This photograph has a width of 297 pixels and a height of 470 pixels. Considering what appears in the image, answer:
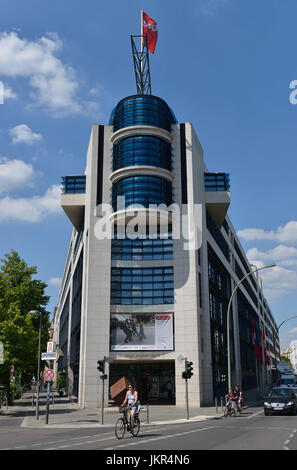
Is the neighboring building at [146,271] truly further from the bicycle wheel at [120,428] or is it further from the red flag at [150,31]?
the bicycle wheel at [120,428]

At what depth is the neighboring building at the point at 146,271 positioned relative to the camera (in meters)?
37.1

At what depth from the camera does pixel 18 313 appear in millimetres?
30938

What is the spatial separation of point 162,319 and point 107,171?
48.1 ft

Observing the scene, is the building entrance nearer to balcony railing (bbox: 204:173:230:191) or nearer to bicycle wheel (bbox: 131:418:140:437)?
balcony railing (bbox: 204:173:230:191)

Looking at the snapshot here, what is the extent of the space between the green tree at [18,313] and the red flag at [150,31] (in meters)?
26.9

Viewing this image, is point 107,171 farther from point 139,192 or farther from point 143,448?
point 143,448

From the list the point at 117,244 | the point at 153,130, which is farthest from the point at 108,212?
the point at 153,130

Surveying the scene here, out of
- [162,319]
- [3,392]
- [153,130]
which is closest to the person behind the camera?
[3,392]

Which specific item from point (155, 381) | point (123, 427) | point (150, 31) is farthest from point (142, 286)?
point (150, 31)

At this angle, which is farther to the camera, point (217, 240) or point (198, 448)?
point (217, 240)

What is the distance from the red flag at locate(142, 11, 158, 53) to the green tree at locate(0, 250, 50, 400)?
2687 centimetres

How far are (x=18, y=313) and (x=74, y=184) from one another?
18.5 metres

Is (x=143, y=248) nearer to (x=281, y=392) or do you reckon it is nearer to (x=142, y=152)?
(x=142, y=152)

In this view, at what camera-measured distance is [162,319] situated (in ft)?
124
